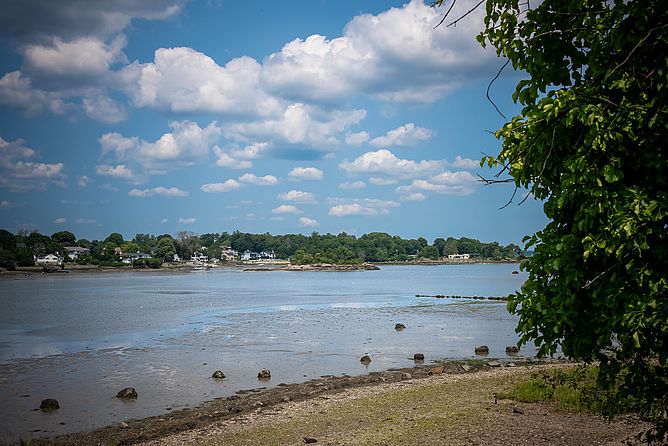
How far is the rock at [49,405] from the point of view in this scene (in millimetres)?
20641

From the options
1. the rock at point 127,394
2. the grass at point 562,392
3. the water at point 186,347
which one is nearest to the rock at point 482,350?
the water at point 186,347

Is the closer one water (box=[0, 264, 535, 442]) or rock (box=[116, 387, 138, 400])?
water (box=[0, 264, 535, 442])

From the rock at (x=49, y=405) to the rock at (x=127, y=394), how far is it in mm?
2257

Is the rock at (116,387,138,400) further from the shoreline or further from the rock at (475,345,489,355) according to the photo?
the rock at (475,345,489,355)

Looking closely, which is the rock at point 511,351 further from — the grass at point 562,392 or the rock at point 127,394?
the rock at point 127,394

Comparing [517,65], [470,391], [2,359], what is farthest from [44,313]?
[517,65]

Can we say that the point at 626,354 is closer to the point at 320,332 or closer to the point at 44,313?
the point at 320,332

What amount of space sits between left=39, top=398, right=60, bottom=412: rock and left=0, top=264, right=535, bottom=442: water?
0.26 meters

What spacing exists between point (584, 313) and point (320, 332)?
36197 mm

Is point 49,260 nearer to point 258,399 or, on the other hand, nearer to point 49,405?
point 49,405

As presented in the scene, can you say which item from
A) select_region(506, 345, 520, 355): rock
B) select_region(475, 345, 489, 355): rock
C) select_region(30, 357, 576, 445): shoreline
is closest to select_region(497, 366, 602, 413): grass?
select_region(30, 357, 576, 445): shoreline

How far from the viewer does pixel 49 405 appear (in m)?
20.7

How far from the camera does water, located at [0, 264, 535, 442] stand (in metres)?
22.0

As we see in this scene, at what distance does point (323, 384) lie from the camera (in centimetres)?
2372
